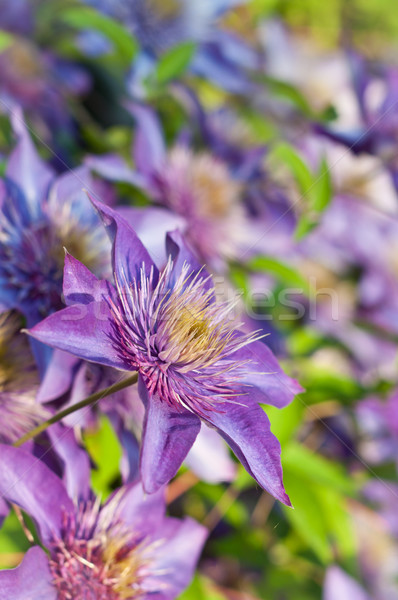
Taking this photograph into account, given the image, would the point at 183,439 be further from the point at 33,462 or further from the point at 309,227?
the point at 309,227

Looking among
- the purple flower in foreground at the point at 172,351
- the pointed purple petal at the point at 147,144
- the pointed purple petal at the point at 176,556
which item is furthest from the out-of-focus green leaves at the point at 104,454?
the pointed purple petal at the point at 147,144

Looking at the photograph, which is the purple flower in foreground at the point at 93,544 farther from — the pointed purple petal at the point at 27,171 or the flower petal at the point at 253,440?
the pointed purple petal at the point at 27,171

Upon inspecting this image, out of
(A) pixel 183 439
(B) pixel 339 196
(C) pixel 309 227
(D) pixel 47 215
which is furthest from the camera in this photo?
(B) pixel 339 196

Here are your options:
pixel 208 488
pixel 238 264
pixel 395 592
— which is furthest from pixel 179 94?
pixel 395 592

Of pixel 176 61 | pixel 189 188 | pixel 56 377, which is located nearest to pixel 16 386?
pixel 56 377

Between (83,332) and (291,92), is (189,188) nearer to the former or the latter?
(291,92)

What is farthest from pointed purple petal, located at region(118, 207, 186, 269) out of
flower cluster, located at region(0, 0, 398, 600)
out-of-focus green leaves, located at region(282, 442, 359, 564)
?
out-of-focus green leaves, located at region(282, 442, 359, 564)
